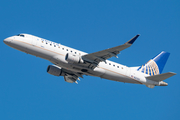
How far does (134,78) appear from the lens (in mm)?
38500

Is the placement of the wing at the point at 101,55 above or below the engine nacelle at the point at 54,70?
above

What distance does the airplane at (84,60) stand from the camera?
113 ft

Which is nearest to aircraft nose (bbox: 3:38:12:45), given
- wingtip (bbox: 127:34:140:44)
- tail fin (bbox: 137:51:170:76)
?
wingtip (bbox: 127:34:140:44)

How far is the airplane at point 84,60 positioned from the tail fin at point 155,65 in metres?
1.88

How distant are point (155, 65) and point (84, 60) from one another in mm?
15428

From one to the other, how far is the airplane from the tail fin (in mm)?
1876

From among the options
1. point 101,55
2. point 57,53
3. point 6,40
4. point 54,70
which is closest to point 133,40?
point 101,55

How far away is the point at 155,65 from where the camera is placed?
144 ft

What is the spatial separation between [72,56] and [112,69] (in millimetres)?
6843

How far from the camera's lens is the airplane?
113 feet

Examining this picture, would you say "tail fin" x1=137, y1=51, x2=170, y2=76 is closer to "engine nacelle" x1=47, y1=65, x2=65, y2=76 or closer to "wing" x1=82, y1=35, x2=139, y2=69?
"wing" x1=82, y1=35, x2=139, y2=69

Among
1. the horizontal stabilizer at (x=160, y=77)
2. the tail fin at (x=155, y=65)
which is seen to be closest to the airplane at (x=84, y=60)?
the horizontal stabilizer at (x=160, y=77)

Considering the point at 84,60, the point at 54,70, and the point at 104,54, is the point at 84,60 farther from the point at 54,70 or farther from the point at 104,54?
the point at 54,70

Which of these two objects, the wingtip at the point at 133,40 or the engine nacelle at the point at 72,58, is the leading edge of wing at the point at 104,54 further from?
the engine nacelle at the point at 72,58
